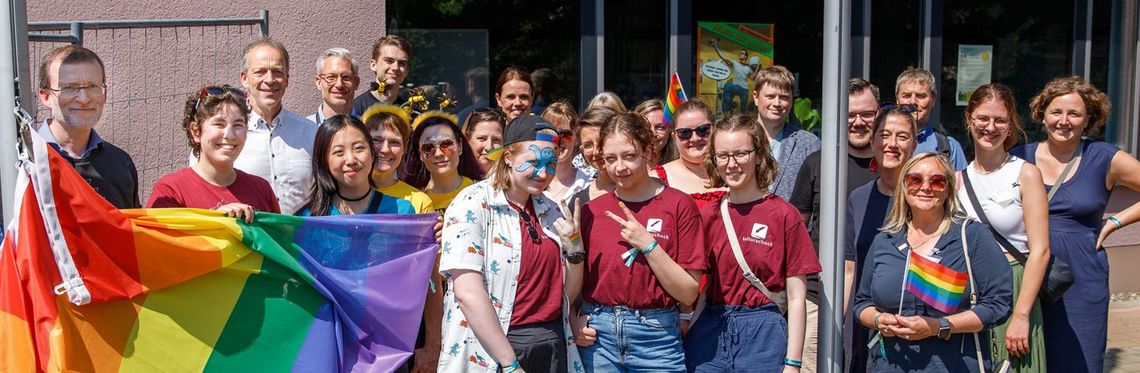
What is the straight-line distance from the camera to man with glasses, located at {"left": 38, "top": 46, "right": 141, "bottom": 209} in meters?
3.62

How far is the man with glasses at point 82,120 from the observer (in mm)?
3615

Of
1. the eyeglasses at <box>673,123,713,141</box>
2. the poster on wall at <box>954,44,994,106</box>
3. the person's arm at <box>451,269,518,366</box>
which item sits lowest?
the person's arm at <box>451,269,518,366</box>

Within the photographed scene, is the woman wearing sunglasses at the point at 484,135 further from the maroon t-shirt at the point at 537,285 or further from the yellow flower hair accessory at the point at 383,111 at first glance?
the maroon t-shirt at the point at 537,285

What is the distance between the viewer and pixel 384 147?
4375mm

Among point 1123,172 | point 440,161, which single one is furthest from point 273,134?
point 1123,172

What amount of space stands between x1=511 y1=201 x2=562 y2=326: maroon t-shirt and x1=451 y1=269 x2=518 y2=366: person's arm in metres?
0.13

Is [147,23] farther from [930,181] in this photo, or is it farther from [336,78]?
[930,181]

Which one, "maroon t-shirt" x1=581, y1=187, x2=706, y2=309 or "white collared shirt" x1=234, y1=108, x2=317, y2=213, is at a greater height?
"white collared shirt" x1=234, y1=108, x2=317, y2=213

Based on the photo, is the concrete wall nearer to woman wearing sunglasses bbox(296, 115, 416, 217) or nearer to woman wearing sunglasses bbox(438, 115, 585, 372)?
woman wearing sunglasses bbox(296, 115, 416, 217)

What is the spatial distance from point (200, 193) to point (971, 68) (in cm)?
806

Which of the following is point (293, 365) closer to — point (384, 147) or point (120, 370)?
point (120, 370)

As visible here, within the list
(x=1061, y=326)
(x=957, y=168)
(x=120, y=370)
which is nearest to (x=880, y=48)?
(x=957, y=168)

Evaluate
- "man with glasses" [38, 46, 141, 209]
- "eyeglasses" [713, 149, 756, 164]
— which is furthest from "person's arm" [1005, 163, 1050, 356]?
"man with glasses" [38, 46, 141, 209]

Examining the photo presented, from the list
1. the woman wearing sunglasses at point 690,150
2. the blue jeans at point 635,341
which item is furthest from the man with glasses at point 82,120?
the woman wearing sunglasses at point 690,150
